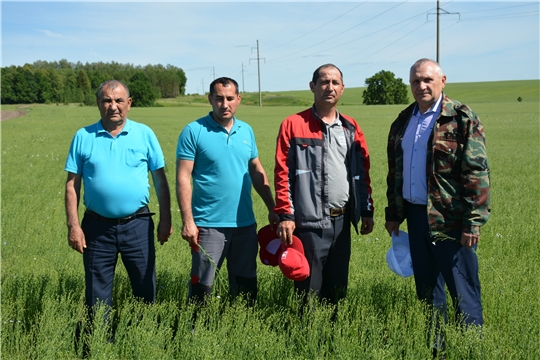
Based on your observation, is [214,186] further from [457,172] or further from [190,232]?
[457,172]

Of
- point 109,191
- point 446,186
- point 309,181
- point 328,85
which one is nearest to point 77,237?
point 109,191

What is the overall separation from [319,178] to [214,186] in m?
0.88

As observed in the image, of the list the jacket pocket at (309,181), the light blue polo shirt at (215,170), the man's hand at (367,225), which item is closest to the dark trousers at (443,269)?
the man's hand at (367,225)

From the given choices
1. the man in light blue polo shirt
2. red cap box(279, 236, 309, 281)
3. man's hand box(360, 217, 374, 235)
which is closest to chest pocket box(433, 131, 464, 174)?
man's hand box(360, 217, 374, 235)

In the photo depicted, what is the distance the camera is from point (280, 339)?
12.4 ft

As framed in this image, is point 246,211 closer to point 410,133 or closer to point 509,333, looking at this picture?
point 410,133

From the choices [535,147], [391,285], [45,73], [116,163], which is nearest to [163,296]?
[116,163]

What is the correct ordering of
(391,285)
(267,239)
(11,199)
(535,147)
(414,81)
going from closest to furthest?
→ (414,81)
(267,239)
(391,285)
(11,199)
(535,147)

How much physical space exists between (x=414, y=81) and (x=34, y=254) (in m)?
5.36

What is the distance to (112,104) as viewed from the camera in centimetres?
405

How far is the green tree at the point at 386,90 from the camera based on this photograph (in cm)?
10369

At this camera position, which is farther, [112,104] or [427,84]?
[112,104]

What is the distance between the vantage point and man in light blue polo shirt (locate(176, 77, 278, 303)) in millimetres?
4176

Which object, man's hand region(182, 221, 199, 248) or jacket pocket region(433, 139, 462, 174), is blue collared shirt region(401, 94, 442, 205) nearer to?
jacket pocket region(433, 139, 462, 174)
